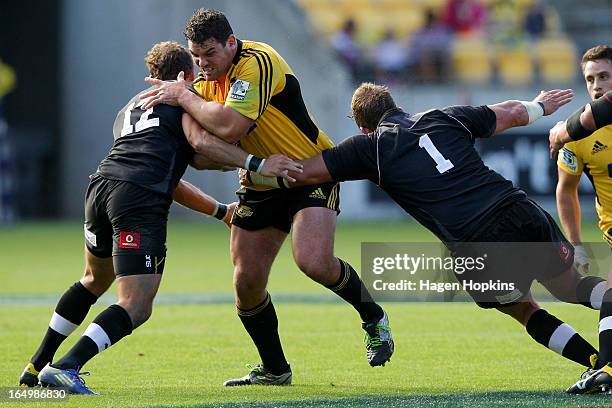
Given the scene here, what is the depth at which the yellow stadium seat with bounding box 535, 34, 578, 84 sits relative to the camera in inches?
898

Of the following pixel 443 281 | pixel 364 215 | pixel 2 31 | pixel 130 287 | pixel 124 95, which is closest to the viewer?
pixel 130 287

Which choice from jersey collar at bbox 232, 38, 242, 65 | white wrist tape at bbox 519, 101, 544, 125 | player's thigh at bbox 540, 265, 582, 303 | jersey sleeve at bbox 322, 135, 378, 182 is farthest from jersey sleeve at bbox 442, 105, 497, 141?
jersey collar at bbox 232, 38, 242, 65

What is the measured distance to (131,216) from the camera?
21.1 feet

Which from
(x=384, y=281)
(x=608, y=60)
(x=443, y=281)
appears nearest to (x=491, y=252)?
(x=443, y=281)

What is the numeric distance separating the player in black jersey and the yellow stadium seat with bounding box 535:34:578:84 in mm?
16687

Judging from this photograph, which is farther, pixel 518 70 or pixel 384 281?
pixel 518 70

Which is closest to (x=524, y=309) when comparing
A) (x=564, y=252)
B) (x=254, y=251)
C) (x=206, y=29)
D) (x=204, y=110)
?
(x=564, y=252)

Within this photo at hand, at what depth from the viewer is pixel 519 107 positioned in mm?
6652

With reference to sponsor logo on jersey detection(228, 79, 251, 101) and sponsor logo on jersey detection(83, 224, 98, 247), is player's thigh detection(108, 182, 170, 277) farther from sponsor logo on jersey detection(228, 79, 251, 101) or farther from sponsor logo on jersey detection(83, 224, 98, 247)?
sponsor logo on jersey detection(228, 79, 251, 101)

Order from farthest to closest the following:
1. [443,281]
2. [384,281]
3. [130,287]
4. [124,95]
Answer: [124,95] → [384,281] → [443,281] → [130,287]

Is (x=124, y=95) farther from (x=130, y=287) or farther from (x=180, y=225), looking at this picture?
(x=130, y=287)

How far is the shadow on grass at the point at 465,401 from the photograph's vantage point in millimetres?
5883

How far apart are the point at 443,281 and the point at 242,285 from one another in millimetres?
1221

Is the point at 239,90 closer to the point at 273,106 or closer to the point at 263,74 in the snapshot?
the point at 263,74
